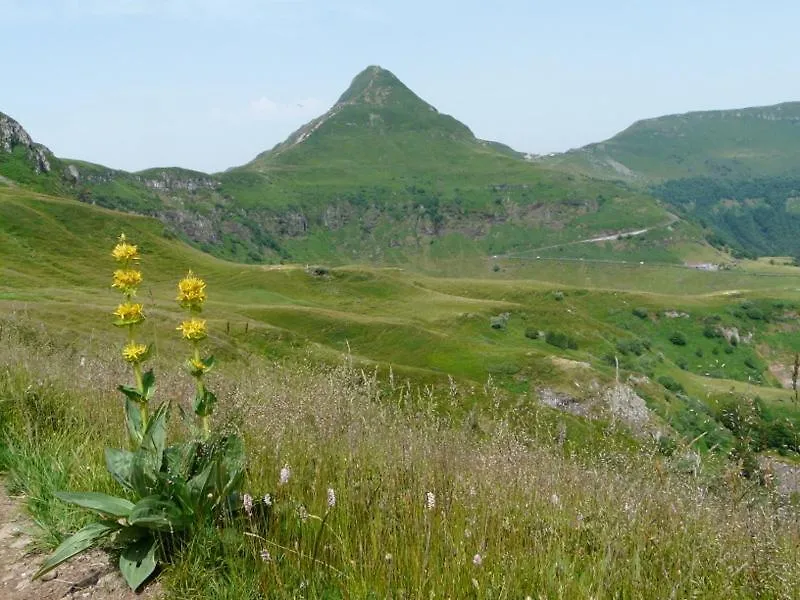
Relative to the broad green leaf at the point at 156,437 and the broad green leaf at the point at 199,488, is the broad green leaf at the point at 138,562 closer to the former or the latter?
the broad green leaf at the point at 199,488

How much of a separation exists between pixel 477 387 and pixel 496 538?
3748 cm

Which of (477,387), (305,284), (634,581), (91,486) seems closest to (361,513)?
(634,581)

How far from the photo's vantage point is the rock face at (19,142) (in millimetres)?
135375

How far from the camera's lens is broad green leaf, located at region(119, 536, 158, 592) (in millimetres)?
4113

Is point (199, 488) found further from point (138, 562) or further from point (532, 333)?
point (532, 333)

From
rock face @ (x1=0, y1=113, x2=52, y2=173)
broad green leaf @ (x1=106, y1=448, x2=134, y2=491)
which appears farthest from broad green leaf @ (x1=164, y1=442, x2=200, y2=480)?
rock face @ (x1=0, y1=113, x2=52, y2=173)

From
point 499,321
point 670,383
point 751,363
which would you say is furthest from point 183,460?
point 751,363

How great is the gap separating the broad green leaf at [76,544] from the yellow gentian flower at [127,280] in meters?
1.75

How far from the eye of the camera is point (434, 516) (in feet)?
13.7

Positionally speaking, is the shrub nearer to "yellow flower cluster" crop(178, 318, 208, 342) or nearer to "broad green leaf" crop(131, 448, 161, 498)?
"yellow flower cluster" crop(178, 318, 208, 342)

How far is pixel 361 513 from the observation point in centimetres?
432

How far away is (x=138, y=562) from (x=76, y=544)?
43cm

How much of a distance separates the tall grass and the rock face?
154692mm

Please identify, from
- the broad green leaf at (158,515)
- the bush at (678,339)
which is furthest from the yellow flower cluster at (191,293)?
the bush at (678,339)
